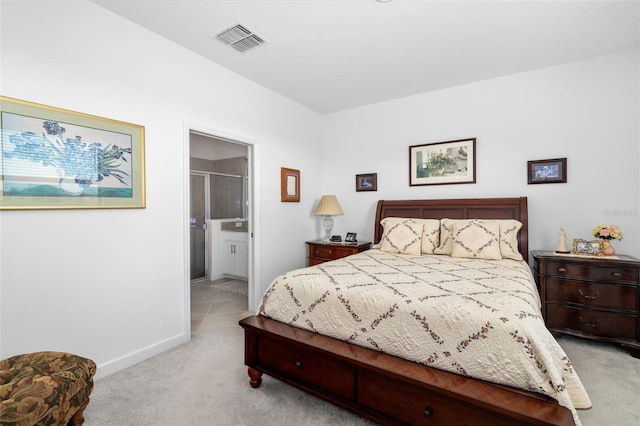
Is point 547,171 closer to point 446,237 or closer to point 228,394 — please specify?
point 446,237

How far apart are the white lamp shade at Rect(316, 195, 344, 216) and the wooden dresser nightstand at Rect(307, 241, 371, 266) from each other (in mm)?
449

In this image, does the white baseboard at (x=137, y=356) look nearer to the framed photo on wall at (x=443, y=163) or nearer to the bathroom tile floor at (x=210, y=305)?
the bathroom tile floor at (x=210, y=305)

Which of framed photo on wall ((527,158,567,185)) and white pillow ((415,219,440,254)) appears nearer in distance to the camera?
framed photo on wall ((527,158,567,185))

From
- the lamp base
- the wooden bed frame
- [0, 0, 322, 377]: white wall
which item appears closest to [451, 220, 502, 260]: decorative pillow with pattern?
the wooden bed frame

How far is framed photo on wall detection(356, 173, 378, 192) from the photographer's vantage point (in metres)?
4.38

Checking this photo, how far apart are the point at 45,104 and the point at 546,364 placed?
3279 mm

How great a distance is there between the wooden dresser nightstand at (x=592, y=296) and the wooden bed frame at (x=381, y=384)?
1944 millimetres

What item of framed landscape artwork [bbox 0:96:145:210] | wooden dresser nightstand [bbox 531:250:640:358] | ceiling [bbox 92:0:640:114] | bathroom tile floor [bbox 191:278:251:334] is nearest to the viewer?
framed landscape artwork [bbox 0:96:145:210]

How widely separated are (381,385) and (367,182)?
3.17m

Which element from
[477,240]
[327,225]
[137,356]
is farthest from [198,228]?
[477,240]

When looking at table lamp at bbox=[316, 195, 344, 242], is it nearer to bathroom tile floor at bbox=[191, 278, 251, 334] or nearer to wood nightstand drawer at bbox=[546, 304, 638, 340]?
bathroom tile floor at bbox=[191, 278, 251, 334]

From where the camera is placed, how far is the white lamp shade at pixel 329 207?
4277 mm

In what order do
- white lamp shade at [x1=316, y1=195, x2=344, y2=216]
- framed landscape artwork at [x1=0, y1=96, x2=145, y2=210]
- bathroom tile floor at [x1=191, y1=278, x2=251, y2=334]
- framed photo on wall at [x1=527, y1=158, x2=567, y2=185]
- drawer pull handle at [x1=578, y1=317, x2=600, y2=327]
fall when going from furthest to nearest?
white lamp shade at [x1=316, y1=195, x2=344, y2=216] → bathroom tile floor at [x1=191, y1=278, x2=251, y2=334] → framed photo on wall at [x1=527, y1=158, x2=567, y2=185] → drawer pull handle at [x1=578, y1=317, x2=600, y2=327] → framed landscape artwork at [x1=0, y1=96, x2=145, y2=210]

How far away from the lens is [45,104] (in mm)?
2004
